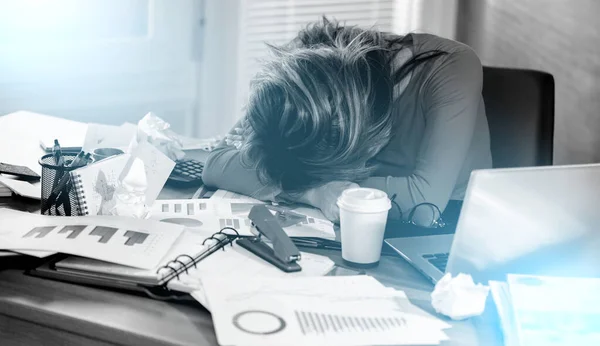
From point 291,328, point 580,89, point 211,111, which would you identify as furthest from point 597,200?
A: point 211,111

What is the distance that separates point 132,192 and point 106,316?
14.1 inches

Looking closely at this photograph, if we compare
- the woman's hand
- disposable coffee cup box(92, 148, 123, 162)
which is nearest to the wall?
the woman's hand

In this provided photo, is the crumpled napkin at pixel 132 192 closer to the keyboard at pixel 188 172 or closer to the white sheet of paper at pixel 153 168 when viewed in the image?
the white sheet of paper at pixel 153 168

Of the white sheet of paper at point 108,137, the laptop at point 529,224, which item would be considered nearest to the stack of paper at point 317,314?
the laptop at point 529,224

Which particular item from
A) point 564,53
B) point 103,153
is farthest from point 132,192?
point 564,53

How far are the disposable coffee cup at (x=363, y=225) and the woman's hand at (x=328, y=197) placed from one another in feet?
0.70

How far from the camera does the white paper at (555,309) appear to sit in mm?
981

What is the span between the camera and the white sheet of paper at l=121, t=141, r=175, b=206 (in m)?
1.46

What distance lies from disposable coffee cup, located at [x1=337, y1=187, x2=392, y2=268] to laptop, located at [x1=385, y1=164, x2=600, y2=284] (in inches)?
4.8

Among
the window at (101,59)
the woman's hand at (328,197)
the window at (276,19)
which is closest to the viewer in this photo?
the woman's hand at (328,197)

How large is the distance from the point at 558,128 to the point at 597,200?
1303 mm

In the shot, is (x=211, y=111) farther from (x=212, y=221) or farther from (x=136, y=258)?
(x=136, y=258)

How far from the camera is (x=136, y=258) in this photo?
3.98 ft

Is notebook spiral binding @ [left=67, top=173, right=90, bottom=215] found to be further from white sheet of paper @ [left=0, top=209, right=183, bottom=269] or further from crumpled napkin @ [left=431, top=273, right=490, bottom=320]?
crumpled napkin @ [left=431, top=273, right=490, bottom=320]
